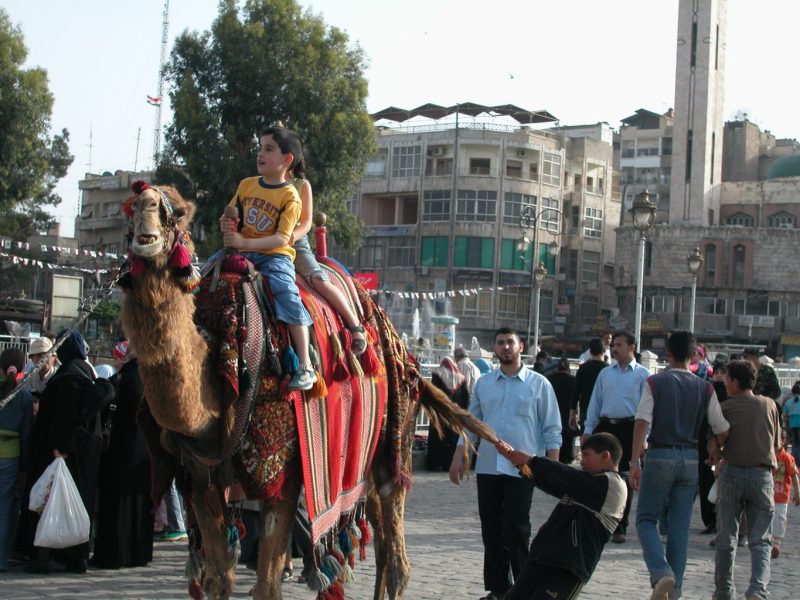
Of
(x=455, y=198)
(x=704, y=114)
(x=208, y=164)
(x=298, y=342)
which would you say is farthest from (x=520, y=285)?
(x=298, y=342)

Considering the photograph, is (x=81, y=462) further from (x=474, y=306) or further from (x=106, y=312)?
(x=474, y=306)

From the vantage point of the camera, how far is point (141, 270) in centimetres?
606

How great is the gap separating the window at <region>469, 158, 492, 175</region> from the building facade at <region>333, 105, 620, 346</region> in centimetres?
6

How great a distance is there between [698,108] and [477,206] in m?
19.6

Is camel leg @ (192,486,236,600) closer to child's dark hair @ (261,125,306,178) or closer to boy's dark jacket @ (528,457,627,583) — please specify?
boy's dark jacket @ (528,457,627,583)

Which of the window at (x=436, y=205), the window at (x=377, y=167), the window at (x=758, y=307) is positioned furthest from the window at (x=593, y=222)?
the window at (x=377, y=167)

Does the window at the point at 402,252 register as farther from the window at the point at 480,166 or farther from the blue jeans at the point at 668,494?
the blue jeans at the point at 668,494

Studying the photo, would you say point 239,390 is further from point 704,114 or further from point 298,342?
point 704,114

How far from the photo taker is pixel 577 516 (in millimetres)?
6594

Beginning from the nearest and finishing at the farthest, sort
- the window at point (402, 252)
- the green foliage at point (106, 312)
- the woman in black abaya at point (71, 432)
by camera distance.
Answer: the woman in black abaya at point (71, 432), the green foliage at point (106, 312), the window at point (402, 252)

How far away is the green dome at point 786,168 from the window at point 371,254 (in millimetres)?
30156

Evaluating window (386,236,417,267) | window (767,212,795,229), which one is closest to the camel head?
window (386,236,417,267)

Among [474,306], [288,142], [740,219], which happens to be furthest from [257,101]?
[740,219]

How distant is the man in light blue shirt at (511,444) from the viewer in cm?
841
